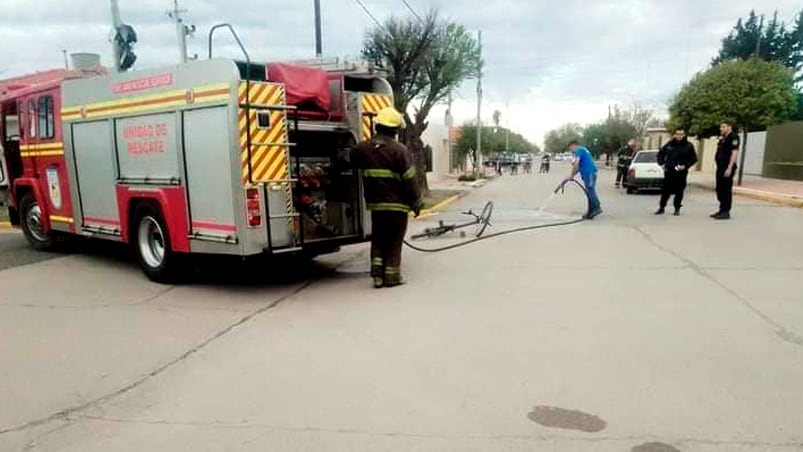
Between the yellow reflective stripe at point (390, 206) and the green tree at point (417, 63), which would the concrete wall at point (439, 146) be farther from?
the yellow reflective stripe at point (390, 206)

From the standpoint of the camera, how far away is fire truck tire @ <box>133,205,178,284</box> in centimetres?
769

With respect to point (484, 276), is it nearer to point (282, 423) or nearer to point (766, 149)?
point (282, 423)

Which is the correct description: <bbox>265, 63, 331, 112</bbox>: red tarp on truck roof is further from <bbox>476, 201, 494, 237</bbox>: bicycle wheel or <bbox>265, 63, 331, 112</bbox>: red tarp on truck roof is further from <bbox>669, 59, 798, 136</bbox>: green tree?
<bbox>669, 59, 798, 136</bbox>: green tree

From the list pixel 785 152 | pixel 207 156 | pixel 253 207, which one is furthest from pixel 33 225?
pixel 785 152

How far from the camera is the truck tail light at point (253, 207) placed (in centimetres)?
668

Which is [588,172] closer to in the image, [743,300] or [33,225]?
[743,300]

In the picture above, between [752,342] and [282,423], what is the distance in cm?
380

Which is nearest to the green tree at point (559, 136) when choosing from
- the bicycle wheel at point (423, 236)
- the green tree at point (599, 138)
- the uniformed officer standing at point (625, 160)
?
the green tree at point (599, 138)

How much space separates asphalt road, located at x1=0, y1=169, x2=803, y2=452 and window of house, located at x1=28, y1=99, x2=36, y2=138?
7.77ft

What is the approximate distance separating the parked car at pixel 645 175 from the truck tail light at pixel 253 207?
55.5 feet

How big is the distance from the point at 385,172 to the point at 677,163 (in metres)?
8.39

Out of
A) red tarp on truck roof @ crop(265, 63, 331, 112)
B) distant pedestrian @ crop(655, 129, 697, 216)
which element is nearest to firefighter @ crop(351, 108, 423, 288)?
red tarp on truck roof @ crop(265, 63, 331, 112)

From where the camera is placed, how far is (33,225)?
1051cm

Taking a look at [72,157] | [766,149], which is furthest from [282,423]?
[766,149]
